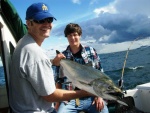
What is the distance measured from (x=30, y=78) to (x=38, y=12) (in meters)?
0.79

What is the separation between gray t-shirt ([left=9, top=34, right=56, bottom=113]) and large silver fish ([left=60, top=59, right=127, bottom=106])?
39cm

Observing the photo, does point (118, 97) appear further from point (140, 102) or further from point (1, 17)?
point (140, 102)

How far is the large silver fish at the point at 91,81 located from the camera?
3148 mm

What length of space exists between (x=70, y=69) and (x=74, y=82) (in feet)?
0.88

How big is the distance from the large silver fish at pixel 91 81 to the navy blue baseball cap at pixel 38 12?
→ 0.75 metres

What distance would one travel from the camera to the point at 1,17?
3898 mm

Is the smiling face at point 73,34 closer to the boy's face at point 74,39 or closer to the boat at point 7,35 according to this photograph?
the boy's face at point 74,39

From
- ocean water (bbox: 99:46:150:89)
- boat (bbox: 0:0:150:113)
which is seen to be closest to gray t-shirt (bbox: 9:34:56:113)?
boat (bbox: 0:0:150:113)

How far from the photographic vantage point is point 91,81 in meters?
3.28

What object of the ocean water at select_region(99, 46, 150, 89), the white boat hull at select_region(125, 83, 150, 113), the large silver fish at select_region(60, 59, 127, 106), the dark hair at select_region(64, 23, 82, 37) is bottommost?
the ocean water at select_region(99, 46, 150, 89)

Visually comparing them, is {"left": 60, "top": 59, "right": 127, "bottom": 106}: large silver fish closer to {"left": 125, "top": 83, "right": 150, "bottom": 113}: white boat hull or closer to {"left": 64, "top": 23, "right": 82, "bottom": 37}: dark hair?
{"left": 64, "top": 23, "right": 82, "bottom": 37}: dark hair

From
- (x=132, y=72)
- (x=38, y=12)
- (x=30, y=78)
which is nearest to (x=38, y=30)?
(x=38, y=12)

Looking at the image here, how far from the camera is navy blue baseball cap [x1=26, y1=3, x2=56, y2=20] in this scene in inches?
130

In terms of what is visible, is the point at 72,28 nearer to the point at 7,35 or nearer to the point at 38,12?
the point at 7,35
